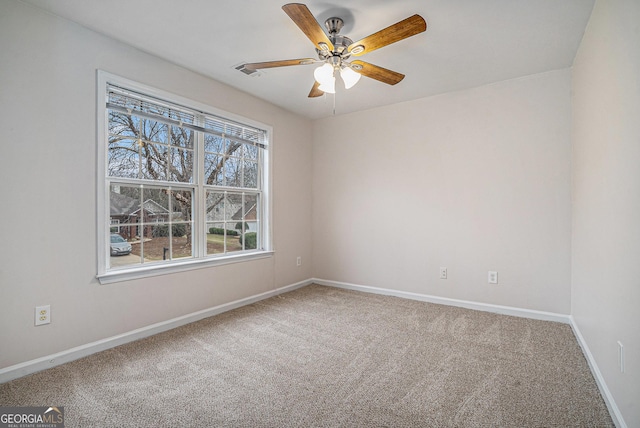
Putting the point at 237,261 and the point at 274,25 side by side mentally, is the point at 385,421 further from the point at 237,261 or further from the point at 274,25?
the point at 274,25

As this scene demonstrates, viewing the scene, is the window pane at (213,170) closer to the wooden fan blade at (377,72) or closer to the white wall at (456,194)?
the white wall at (456,194)

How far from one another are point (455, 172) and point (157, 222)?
3.20 metres

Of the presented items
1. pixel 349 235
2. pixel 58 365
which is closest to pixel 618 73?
pixel 349 235

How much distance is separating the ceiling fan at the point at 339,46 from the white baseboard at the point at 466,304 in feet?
8.32

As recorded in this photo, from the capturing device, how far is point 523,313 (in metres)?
→ 3.21

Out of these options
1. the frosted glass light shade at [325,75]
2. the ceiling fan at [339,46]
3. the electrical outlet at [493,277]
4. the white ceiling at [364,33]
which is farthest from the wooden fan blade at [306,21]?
the electrical outlet at [493,277]

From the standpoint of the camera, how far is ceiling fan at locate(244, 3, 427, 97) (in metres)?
1.83

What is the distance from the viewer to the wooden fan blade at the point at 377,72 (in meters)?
A: 2.29

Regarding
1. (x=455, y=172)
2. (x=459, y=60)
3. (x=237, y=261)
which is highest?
(x=459, y=60)

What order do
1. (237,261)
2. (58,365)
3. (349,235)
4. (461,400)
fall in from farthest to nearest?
(349,235), (237,261), (58,365), (461,400)

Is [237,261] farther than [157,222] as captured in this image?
Yes

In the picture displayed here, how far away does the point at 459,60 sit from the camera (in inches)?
112

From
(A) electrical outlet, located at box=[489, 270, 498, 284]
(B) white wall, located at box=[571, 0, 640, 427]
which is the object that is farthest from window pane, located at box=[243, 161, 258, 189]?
(B) white wall, located at box=[571, 0, 640, 427]

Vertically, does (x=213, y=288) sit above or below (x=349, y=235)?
→ below
